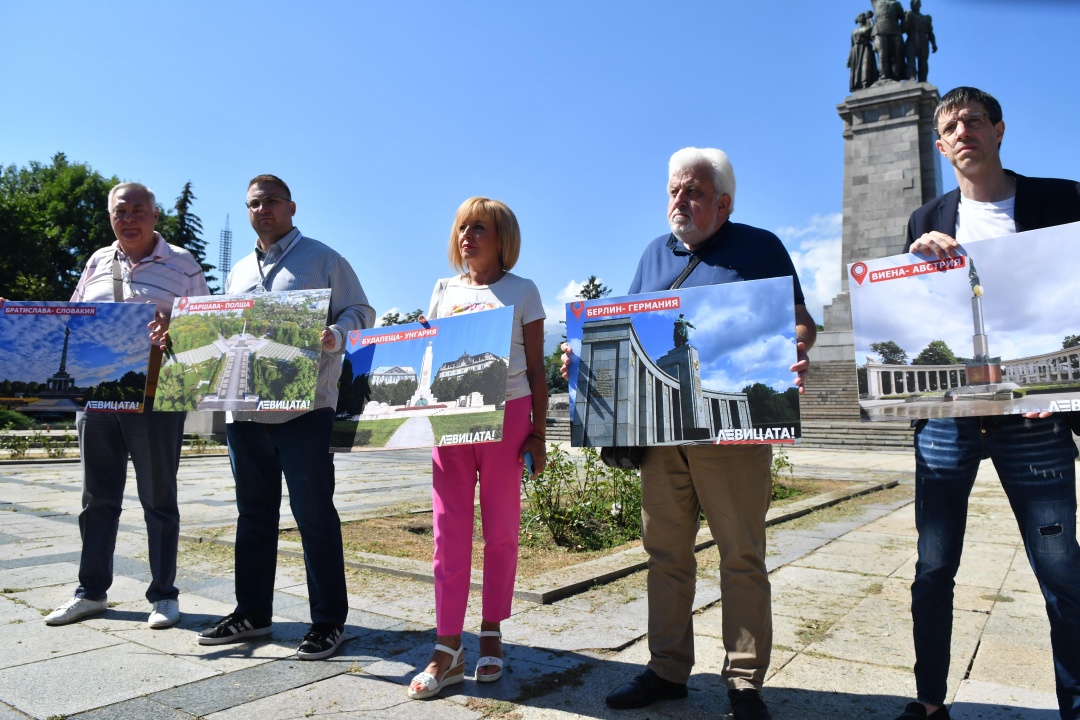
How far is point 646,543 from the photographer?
3133 millimetres

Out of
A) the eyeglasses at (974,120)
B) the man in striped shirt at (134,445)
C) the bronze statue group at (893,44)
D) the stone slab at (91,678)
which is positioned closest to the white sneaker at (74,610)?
the man in striped shirt at (134,445)

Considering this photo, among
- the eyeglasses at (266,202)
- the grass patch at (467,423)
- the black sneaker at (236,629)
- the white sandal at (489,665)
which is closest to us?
the grass patch at (467,423)

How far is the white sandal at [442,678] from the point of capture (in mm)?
2998

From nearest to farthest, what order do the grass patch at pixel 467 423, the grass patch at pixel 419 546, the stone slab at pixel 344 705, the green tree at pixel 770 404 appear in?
the green tree at pixel 770 404 → the stone slab at pixel 344 705 → the grass patch at pixel 467 423 → the grass patch at pixel 419 546

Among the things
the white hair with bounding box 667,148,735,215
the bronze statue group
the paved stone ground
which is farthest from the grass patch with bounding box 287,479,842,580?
the bronze statue group

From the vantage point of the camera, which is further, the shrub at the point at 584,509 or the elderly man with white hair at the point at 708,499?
the shrub at the point at 584,509

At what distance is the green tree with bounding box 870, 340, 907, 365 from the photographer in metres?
2.68

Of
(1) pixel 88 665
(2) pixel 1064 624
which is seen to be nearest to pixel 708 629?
(2) pixel 1064 624

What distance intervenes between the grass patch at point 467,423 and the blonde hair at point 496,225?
79cm

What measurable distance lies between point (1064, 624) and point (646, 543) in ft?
4.73

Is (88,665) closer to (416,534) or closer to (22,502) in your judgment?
(416,534)

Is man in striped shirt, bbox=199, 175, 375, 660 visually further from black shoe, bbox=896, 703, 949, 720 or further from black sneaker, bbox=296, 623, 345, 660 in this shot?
black shoe, bbox=896, 703, 949, 720

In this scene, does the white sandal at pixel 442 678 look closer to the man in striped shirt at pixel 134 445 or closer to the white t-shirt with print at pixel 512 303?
the white t-shirt with print at pixel 512 303

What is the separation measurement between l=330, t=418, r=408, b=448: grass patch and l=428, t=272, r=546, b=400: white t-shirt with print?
1.72ft
